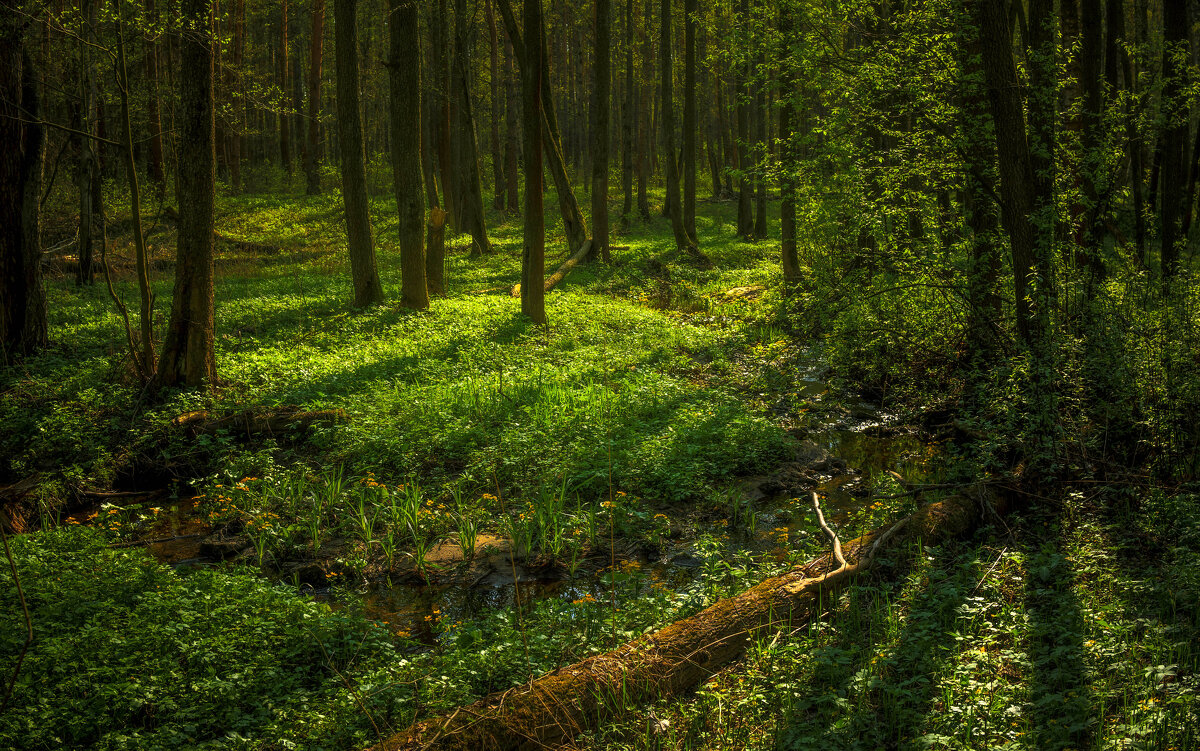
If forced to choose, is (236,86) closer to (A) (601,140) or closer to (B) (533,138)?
(A) (601,140)

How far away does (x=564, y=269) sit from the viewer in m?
19.8

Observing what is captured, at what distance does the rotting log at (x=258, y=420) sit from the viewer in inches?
346

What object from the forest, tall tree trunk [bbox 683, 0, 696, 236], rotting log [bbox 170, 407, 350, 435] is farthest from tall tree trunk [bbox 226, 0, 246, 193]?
rotting log [bbox 170, 407, 350, 435]

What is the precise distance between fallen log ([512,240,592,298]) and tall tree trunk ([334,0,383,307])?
348 cm

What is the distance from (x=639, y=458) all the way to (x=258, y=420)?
4.74 meters

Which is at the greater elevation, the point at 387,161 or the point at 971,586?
the point at 387,161

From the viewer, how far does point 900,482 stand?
7.28 meters

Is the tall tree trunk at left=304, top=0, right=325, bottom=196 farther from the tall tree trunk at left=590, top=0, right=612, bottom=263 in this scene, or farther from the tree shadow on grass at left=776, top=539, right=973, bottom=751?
the tree shadow on grass at left=776, top=539, right=973, bottom=751

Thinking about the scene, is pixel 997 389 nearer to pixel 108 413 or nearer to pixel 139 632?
pixel 139 632

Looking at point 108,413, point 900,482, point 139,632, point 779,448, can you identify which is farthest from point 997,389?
point 108,413

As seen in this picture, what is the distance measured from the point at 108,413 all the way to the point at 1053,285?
11.1 meters

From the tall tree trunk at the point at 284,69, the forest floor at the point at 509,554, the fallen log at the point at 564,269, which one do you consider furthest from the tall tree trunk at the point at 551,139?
the tall tree trunk at the point at 284,69

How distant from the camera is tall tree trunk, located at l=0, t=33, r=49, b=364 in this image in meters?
10.2

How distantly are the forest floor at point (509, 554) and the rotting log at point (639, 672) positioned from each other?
0.18 metres
